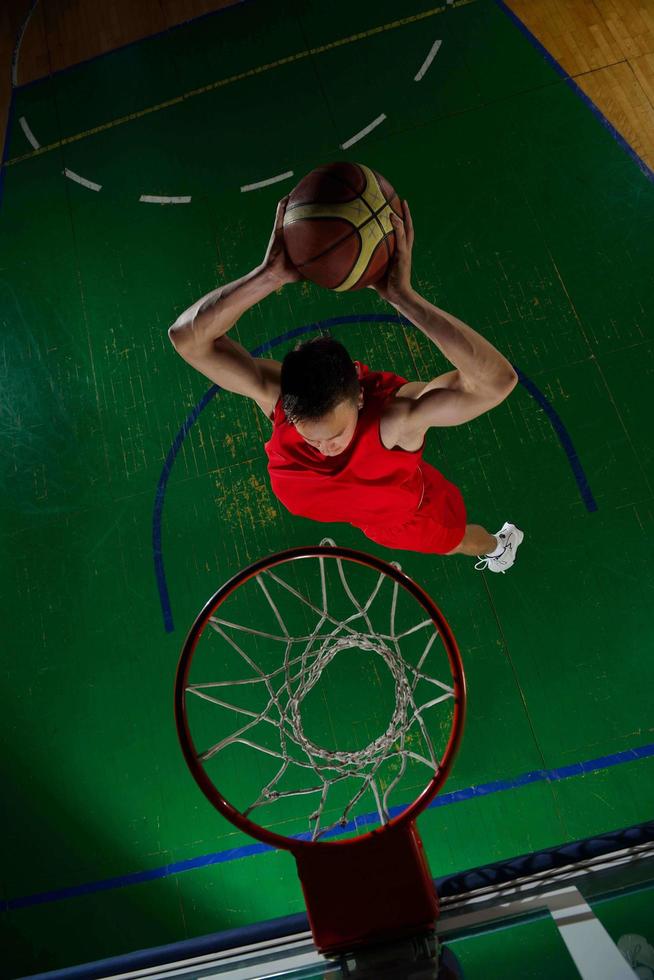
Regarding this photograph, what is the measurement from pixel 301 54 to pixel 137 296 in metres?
2.22

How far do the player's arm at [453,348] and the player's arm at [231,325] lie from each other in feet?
1.12

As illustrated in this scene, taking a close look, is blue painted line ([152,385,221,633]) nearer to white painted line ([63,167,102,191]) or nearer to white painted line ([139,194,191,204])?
white painted line ([139,194,191,204])

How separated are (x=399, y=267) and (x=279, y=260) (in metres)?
0.37

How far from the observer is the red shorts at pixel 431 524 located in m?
Result: 3.35

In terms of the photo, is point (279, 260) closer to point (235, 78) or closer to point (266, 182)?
point (266, 182)

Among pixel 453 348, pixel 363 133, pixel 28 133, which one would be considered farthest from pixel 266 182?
pixel 453 348

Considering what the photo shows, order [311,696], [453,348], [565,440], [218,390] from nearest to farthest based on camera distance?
[453,348] < [311,696] < [565,440] < [218,390]

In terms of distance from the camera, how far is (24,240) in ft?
18.7

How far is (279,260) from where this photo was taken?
7.95ft

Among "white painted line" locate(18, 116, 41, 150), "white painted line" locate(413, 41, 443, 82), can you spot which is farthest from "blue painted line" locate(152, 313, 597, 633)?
"white painted line" locate(18, 116, 41, 150)

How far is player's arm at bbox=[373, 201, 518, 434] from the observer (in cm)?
228

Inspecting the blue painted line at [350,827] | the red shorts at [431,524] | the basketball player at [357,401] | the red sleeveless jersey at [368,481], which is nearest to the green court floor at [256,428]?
the blue painted line at [350,827]

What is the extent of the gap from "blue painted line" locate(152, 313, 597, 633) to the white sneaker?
539 millimetres

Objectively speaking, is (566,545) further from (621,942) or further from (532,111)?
(532,111)
